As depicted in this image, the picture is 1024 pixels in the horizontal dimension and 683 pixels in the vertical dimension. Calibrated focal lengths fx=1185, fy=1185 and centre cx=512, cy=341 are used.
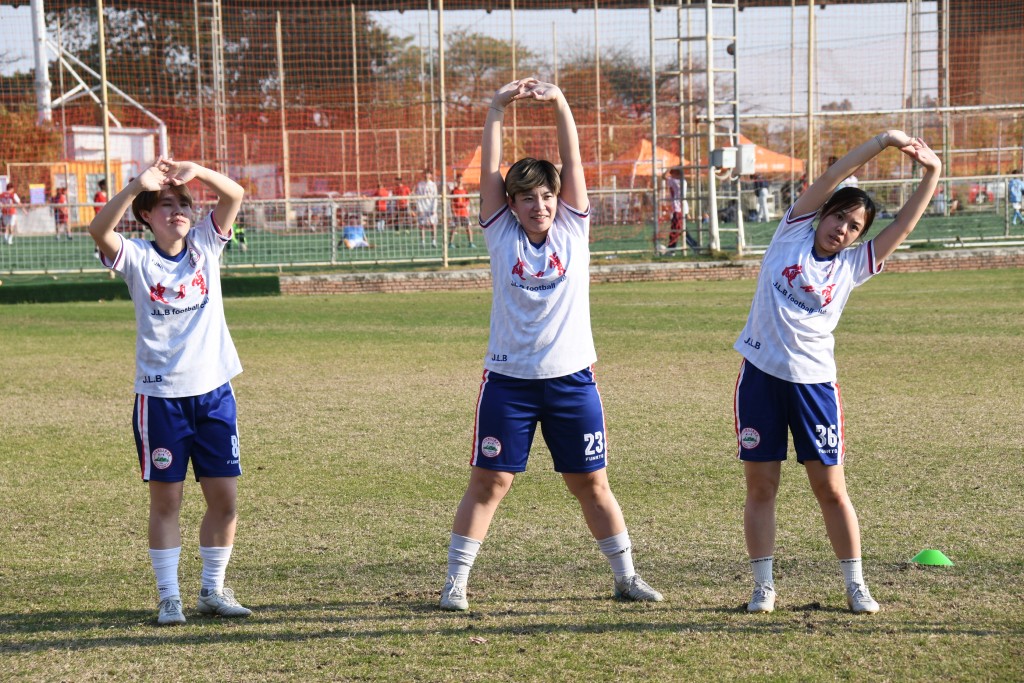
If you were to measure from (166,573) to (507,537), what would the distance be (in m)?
1.74

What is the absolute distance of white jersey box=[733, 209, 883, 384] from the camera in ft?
14.8

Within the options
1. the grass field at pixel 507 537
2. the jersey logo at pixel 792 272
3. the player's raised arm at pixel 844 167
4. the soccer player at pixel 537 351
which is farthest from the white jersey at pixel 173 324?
the player's raised arm at pixel 844 167

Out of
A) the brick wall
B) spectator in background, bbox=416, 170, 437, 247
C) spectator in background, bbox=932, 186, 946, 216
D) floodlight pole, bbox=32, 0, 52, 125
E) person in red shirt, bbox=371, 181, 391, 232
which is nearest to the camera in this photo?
the brick wall

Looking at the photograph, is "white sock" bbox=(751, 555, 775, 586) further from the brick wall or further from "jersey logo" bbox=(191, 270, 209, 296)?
the brick wall

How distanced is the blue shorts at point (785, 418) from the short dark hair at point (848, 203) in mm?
666

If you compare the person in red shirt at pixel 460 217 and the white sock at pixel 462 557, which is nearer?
the white sock at pixel 462 557

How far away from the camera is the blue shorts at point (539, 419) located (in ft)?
15.1

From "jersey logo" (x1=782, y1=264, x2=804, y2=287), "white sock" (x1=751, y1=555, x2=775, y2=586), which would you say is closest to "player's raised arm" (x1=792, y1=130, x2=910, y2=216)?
"jersey logo" (x1=782, y1=264, x2=804, y2=287)

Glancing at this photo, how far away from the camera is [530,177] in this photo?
15.0 feet

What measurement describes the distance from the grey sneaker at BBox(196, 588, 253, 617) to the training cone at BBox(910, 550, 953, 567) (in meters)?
2.83

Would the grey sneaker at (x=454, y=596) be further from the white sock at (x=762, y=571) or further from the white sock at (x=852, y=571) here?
the white sock at (x=852, y=571)

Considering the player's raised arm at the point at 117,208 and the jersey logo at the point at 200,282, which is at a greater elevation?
the player's raised arm at the point at 117,208

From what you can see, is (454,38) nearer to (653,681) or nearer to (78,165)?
(78,165)

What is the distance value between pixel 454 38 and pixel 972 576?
25.7 meters
